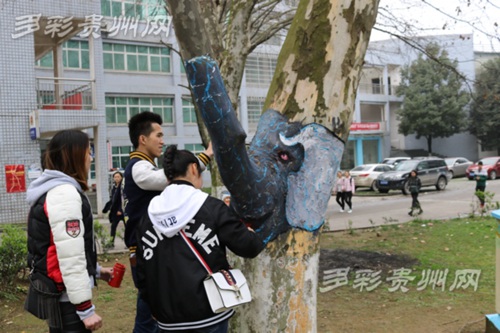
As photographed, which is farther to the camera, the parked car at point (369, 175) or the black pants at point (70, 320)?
the parked car at point (369, 175)

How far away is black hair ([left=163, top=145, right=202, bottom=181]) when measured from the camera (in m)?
2.61

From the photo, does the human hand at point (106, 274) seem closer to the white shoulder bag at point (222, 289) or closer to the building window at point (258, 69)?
the white shoulder bag at point (222, 289)

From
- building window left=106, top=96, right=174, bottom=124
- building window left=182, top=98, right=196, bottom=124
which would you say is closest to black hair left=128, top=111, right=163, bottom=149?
building window left=106, top=96, right=174, bottom=124

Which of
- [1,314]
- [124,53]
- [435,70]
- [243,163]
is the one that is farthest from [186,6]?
[435,70]

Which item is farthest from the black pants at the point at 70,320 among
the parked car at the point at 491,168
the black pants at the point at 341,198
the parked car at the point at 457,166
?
the parked car at the point at 457,166

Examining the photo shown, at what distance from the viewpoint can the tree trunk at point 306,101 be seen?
2734mm

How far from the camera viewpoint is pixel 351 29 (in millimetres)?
2883

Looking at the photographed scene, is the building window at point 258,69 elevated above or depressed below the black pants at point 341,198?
above

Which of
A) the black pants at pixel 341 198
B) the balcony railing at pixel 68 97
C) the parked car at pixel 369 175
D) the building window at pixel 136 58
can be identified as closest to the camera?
the balcony railing at pixel 68 97

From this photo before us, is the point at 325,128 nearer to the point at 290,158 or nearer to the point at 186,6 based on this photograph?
the point at 290,158

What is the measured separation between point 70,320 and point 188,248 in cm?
80

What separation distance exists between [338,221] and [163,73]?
634 inches

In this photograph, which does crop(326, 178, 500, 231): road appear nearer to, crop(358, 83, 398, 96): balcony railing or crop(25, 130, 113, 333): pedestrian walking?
crop(25, 130, 113, 333): pedestrian walking

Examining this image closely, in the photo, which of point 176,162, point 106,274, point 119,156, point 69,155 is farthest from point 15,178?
point 176,162
